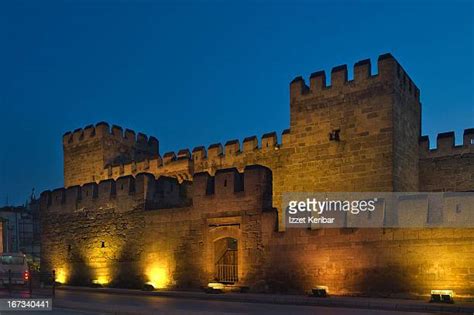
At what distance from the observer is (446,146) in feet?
62.4

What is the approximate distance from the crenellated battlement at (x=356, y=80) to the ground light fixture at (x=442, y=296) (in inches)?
312

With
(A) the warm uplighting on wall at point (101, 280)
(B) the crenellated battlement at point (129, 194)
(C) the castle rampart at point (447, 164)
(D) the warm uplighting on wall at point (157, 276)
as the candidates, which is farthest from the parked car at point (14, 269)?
(C) the castle rampart at point (447, 164)

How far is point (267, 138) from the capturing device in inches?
818

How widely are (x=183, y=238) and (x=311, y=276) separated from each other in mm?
4475

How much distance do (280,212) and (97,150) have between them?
11.9 metres

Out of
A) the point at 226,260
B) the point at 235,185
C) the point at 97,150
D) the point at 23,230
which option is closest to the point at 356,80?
the point at 235,185

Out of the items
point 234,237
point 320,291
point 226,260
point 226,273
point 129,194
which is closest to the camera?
point 320,291

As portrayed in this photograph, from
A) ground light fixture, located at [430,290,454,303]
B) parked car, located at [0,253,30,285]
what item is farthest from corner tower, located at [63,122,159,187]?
ground light fixture, located at [430,290,454,303]

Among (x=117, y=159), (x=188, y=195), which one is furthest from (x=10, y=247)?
(x=188, y=195)

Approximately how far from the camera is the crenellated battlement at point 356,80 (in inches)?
672

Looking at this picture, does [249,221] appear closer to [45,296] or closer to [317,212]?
[317,212]

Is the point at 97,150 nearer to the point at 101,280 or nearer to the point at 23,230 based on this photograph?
the point at 101,280

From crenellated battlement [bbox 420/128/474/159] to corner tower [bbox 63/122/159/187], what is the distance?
49.7ft

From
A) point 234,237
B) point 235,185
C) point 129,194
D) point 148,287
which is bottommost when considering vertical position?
point 148,287
